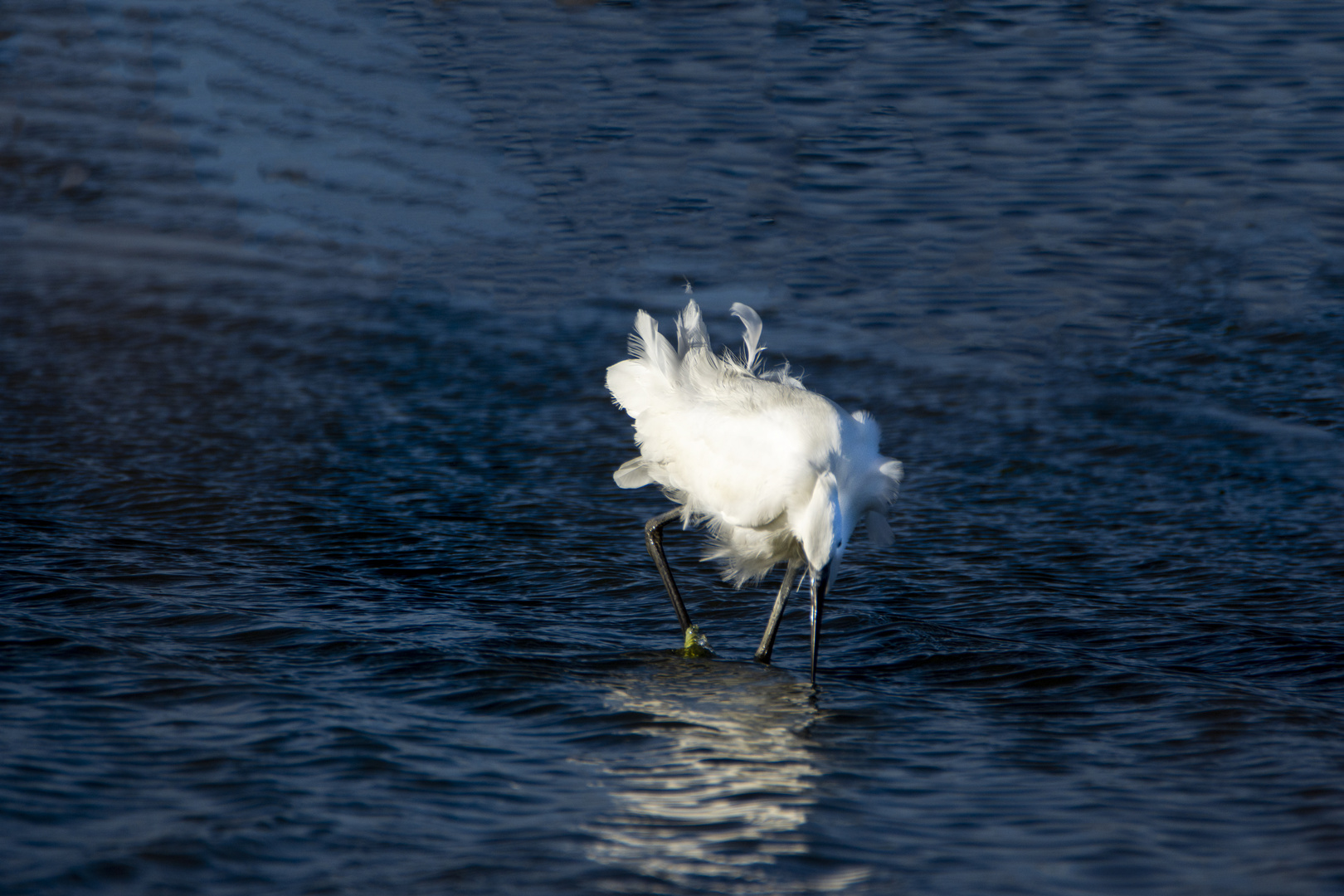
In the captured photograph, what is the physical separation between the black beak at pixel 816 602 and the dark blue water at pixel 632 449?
0.35 feet

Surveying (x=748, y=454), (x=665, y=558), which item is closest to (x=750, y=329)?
(x=748, y=454)

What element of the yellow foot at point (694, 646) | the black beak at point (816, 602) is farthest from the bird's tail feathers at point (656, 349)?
the black beak at point (816, 602)

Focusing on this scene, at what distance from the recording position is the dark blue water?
3.59 meters

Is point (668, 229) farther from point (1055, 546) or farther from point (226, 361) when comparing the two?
point (1055, 546)

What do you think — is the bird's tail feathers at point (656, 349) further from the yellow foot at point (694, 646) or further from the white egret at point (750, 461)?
the yellow foot at point (694, 646)

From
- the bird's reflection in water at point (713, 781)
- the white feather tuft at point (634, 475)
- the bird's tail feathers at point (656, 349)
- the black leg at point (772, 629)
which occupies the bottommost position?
the bird's reflection in water at point (713, 781)

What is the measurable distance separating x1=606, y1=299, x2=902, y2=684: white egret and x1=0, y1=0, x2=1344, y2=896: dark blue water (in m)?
0.34

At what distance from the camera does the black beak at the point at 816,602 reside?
14.9ft

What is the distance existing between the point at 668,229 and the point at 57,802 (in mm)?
7133

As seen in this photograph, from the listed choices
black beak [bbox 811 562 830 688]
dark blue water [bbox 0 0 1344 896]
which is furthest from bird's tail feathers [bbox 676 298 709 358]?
black beak [bbox 811 562 830 688]

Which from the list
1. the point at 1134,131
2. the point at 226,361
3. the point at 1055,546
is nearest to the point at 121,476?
the point at 226,361

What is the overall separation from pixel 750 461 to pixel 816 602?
0.57 metres

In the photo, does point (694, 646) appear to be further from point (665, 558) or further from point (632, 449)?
point (632, 449)

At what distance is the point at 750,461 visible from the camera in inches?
191
